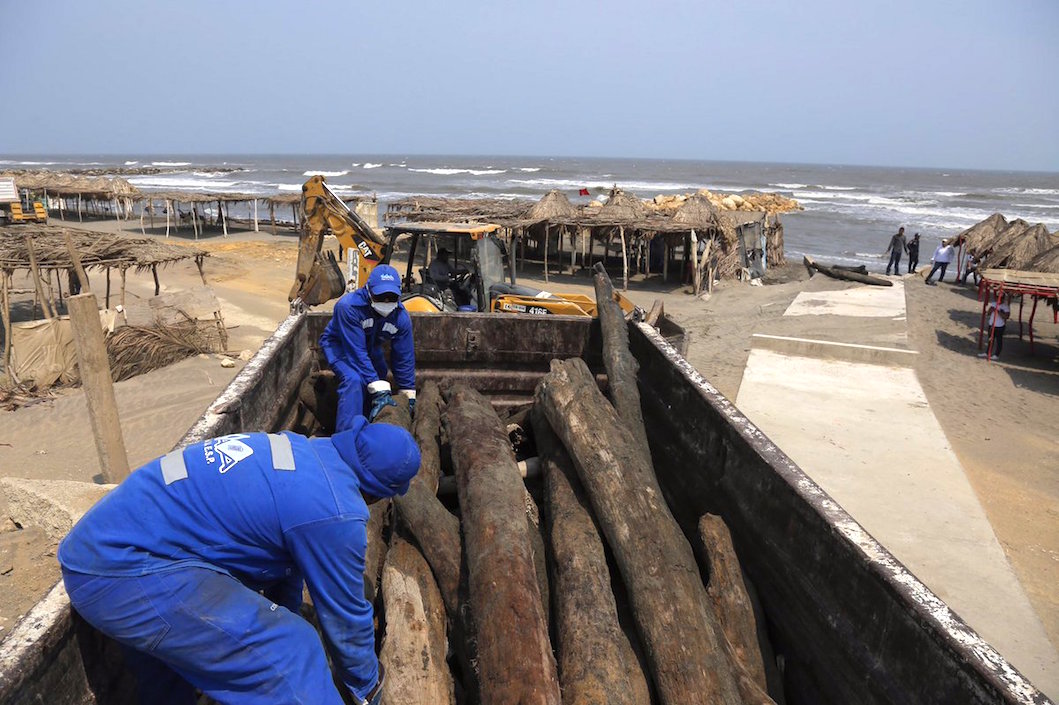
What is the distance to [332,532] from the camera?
2.03m

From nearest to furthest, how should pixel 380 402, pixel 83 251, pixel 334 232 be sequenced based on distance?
1. pixel 380 402
2. pixel 334 232
3. pixel 83 251

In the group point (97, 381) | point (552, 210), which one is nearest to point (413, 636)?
point (97, 381)

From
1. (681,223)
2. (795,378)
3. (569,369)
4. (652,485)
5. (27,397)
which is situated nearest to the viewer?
(652,485)

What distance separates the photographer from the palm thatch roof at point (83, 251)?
9.73 meters

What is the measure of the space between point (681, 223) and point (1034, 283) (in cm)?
923

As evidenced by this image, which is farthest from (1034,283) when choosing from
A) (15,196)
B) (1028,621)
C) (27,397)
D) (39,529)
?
(15,196)

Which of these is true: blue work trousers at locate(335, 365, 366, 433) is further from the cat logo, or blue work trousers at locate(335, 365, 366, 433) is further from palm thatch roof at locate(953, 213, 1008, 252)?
palm thatch roof at locate(953, 213, 1008, 252)

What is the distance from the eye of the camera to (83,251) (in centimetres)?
1019

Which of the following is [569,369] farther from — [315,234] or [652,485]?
[315,234]

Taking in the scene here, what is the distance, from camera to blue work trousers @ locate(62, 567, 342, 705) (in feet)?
6.16

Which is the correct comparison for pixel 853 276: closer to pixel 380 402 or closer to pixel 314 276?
pixel 314 276

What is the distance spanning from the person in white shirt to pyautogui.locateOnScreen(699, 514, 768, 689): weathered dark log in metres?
11.3

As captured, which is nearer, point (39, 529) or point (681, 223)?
point (39, 529)

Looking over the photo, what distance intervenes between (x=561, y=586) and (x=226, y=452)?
149 centimetres
